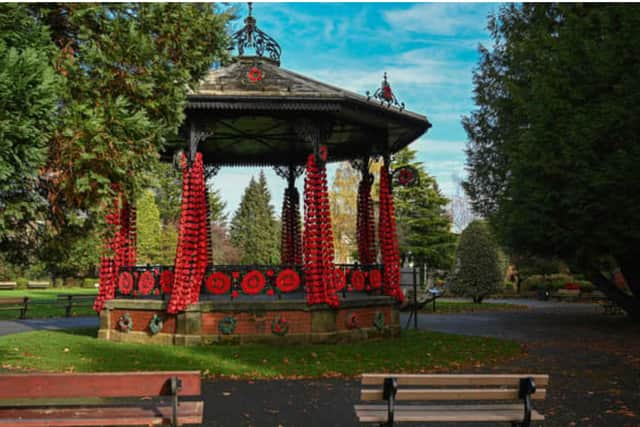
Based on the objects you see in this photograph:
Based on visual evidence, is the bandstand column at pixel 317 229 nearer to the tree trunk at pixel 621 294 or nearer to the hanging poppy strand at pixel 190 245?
the hanging poppy strand at pixel 190 245

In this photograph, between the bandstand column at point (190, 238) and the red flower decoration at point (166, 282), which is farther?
the red flower decoration at point (166, 282)

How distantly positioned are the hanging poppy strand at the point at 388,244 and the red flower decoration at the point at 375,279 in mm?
223

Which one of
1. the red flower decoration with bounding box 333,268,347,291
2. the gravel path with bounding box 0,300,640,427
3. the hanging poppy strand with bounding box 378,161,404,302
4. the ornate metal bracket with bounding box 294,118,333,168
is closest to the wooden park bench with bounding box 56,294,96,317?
the red flower decoration with bounding box 333,268,347,291

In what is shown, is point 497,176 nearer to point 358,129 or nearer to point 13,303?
point 358,129

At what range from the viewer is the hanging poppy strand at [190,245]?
13.3 m

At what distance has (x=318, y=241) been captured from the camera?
13.8 m

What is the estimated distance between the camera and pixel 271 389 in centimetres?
899

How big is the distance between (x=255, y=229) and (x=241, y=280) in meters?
52.7

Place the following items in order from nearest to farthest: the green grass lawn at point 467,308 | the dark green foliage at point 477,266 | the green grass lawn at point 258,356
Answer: the green grass lawn at point 258,356, the green grass lawn at point 467,308, the dark green foliage at point 477,266

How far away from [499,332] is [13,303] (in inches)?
742

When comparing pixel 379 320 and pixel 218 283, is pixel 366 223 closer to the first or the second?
pixel 379 320

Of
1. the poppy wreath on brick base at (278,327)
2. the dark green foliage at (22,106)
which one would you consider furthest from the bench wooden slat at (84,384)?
the poppy wreath on brick base at (278,327)

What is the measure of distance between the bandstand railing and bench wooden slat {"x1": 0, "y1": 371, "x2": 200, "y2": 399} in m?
8.08

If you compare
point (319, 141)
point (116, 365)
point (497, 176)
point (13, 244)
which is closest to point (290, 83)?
point (319, 141)
